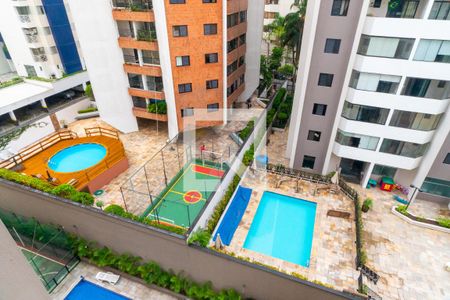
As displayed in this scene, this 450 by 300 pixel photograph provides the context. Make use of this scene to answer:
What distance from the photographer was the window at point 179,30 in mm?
23547

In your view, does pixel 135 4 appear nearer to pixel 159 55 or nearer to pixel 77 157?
pixel 159 55

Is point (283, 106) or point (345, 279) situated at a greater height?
point (283, 106)

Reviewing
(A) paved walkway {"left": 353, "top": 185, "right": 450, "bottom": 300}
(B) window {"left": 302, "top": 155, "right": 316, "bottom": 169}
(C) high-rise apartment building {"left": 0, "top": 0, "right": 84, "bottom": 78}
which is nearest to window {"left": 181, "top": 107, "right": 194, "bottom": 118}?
(B) window {"left": 302, "top": 155, "right": 316, "bottom": 169}

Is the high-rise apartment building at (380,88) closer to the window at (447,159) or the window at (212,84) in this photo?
the window at (447,159)

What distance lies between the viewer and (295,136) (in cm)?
2511

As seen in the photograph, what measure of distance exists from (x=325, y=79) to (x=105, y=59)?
2093cm

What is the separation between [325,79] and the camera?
22.0 m

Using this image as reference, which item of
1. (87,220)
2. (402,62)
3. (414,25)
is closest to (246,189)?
(87,220)

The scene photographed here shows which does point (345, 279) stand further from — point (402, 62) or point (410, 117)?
point (402, 62)

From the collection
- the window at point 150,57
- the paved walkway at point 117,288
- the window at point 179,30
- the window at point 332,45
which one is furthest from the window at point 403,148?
the window at point 150,57

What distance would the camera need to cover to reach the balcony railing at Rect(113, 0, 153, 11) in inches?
954

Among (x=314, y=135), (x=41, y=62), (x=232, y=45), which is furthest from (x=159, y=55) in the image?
(x=41, y=62)

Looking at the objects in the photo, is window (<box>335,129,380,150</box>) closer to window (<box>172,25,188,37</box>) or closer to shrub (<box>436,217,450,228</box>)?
shrub (<box>436,217,450,228</box>)

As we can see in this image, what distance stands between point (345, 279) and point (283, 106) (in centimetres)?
2360
